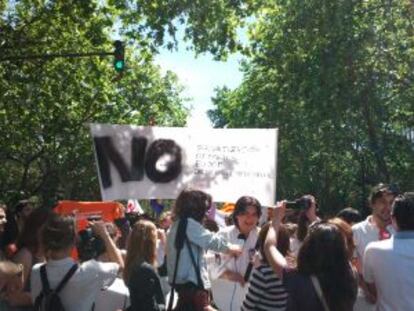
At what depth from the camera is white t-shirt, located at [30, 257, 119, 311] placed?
16.0ft

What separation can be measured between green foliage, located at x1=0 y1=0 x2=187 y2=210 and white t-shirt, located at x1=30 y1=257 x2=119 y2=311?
10249mm

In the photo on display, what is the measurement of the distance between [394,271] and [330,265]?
0.61 metres

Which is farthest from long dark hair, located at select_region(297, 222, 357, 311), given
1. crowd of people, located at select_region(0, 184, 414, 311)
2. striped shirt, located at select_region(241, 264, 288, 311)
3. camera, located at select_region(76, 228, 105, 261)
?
camera, located at select_region(76, 228, 105, 261)

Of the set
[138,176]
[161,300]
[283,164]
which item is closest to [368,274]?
[161,300]

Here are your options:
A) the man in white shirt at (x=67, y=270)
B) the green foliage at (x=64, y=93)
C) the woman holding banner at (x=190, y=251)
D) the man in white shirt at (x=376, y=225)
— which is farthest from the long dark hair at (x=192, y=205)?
the green foliage at (x=64, y=93)

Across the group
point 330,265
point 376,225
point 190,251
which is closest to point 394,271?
point 330,265

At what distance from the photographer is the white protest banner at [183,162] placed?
8.78m

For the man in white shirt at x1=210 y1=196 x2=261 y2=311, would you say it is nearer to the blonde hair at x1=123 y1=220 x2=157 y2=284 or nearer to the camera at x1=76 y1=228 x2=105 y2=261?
the blonde hair at x1=123 y1=220 x2=157 y2=284

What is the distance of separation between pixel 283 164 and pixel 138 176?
32699 mm

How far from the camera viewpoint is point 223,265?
6738mm

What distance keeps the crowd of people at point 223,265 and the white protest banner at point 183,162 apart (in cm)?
205

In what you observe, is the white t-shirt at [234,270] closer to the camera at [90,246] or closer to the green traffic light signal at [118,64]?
the camera at [90,246]

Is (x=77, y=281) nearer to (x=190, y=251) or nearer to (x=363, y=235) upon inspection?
(x=190, y=251)

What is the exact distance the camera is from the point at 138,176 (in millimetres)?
8891
